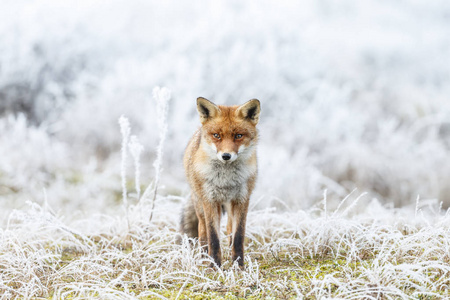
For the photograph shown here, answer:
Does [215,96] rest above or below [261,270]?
above

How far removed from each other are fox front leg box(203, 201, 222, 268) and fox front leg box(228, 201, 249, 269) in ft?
0.42

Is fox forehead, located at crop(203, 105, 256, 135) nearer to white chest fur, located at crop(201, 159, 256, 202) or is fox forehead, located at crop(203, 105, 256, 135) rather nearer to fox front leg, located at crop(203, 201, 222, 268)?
white chest fur, located at crop(201, 159, 256, 202)

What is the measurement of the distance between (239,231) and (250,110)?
96cm

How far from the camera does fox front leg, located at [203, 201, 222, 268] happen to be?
137 inches

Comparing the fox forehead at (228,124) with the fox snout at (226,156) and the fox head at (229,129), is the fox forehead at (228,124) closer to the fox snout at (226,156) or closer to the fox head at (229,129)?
the fox head at (229,129)

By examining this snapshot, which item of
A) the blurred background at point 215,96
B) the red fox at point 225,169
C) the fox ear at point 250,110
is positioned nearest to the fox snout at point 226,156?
the red fox at point 225,169

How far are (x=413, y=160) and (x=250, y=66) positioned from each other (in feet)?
12.8

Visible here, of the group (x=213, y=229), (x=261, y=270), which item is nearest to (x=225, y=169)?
(x=213, y=229)

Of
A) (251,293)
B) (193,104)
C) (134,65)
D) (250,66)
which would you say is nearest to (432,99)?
(250,66)

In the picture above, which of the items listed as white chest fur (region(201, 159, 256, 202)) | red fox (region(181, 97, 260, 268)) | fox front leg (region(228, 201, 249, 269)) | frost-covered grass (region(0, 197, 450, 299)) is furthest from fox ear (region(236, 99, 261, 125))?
frost-covered grass (region(0, 197, 450, 299))

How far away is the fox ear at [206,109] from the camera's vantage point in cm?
350

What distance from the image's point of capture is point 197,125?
765 cm

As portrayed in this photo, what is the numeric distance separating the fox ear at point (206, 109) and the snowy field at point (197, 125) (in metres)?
0.66

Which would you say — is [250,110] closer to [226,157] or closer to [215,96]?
[226,157]
